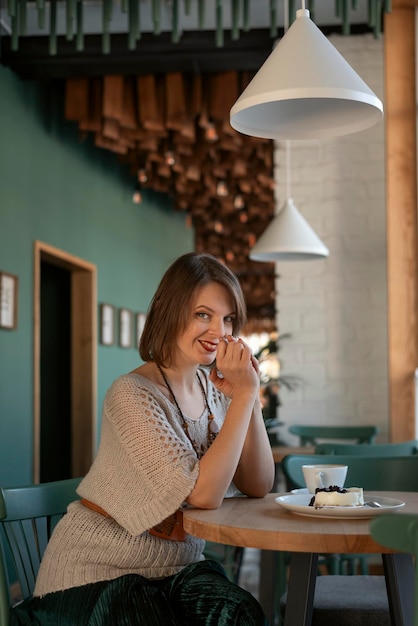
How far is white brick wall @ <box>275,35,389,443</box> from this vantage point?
5102mm

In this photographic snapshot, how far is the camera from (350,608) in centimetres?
219

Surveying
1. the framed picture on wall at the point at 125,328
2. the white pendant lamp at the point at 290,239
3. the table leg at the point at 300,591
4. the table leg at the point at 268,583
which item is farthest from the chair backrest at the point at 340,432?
the framed picture on wall at the point at 125,328

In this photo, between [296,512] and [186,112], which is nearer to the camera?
[296,512]

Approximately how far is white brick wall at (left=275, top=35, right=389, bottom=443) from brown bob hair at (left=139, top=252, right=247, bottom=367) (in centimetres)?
287

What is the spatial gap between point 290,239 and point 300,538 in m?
2.97

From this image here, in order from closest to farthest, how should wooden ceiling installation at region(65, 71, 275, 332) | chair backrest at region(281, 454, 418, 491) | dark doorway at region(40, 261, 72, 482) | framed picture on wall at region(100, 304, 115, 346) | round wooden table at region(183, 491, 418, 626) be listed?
round wooden table at region(183, 491, 418, 626)
chair backrest at region(281, 454, 418, 491)
wooden ceiling installation at region(65, 71, 275, 332)
dark doorway at region(40, 261, 72, 482)
framed picture on wall at region(100, 304, 115, 346)

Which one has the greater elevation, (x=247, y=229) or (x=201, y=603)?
(x=247, y=229)

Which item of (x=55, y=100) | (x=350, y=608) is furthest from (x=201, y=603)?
(x=55, y=100)

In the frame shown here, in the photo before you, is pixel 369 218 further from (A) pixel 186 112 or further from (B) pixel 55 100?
(B) pixel 55 100

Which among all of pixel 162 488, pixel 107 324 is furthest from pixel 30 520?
pixel 107 324

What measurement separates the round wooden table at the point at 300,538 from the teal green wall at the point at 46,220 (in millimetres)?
3644

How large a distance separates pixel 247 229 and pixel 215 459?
9.79 meters

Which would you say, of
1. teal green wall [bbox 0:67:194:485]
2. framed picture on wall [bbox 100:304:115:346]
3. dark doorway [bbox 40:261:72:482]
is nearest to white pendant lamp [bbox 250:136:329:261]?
teal green wall [bbox 0:67:194:485]

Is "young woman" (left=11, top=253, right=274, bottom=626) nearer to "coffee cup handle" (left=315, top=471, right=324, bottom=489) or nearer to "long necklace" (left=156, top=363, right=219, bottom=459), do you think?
"long necklace" (left=156, top=363, right=219, bottom=459)
